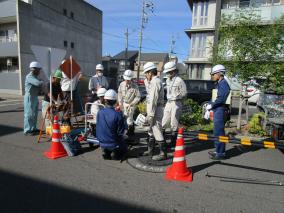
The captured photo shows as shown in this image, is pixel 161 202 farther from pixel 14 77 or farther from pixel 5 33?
pixel 5 33

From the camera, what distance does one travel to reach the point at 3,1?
70.3ft

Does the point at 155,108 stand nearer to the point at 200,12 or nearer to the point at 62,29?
the point at 200,12

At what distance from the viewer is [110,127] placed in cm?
476

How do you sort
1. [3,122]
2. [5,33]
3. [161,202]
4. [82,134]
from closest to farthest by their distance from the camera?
[161,202]
[82,134]
[3,122]
[5,33]

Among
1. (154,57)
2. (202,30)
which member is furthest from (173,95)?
(154,57)

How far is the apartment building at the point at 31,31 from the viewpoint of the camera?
21.1m

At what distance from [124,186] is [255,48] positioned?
217 inches

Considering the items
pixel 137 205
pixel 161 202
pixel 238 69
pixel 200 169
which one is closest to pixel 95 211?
pixel 137 205

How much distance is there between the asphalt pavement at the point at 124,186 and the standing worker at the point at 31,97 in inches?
54.5

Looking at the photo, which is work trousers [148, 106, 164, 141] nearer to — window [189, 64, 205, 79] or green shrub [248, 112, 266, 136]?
green shrub [248, 112, 266, 136]

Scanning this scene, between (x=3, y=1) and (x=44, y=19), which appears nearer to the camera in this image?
(x=3, y=1)

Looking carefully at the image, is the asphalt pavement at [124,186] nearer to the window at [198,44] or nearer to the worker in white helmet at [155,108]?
the worker in white helmet at [155,108]

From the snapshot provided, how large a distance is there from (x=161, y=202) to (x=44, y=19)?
81.3 ft

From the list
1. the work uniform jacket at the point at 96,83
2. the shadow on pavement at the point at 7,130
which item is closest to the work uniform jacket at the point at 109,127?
the work uniform jacket at the point at 96,83
